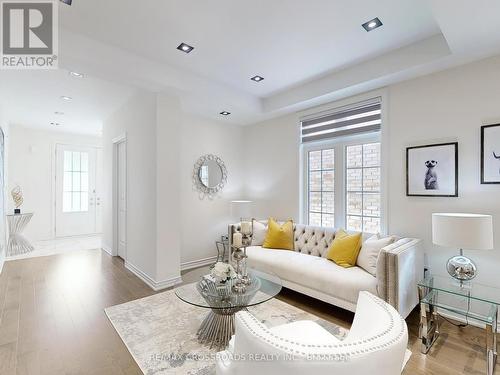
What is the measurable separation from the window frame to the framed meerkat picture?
1.06ft

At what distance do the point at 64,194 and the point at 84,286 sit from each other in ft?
13.7

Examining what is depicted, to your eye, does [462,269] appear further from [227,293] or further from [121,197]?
[121,197]

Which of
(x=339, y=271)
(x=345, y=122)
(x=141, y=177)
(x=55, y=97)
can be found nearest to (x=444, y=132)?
(x=345, y=122)

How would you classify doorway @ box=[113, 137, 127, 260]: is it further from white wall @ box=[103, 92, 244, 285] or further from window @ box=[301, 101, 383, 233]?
window @ box=[301, 101, 383, 233]

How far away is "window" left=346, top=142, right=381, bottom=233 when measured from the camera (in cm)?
339

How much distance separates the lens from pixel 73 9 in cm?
221

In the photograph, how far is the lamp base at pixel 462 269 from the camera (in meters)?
2.31

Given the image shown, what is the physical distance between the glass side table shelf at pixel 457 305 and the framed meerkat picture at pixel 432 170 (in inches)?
36.6

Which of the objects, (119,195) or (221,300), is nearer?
(221,300)

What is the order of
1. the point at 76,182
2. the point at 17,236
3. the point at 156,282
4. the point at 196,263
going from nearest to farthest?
1. the point at 156,282
2. the point at 196,263
3. the point at 17,236
4. the point at 76,182

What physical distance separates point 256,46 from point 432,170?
2366 millimetres

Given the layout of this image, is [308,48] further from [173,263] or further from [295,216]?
[173,263]

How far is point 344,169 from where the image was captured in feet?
12.2

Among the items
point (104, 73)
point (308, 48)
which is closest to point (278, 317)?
point (308, 48)
